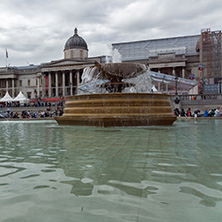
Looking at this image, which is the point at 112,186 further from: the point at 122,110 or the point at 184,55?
the point at 184,55

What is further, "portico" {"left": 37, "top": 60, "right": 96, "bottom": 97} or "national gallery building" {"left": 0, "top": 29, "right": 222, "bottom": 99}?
"portico" {"left": 37, "top": 60, "right": 96, "bottom": 97}

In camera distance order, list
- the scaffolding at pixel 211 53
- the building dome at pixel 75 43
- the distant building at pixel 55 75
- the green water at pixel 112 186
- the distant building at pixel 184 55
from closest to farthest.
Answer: the green water at pixel 112 186 → the scaffolding at pixel 211 53 → the distant building at pixel 184 55 → the distant building at pixel 55 75 → the building dome at pixel 75 43

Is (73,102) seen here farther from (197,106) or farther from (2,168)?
(197,106)

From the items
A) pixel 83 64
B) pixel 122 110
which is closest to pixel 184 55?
pixel 83 64

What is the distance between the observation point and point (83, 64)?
187ft

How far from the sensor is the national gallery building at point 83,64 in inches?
2141

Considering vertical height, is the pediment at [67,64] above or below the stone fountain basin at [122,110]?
above

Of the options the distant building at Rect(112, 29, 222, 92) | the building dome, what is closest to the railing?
the distant building at Rect(112, 29, 222, 92)

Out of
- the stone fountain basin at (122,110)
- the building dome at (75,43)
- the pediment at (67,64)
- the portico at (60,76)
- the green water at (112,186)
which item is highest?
the building dome at (75,43)

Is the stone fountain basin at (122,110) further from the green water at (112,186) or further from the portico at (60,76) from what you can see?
the portico at (60,76)

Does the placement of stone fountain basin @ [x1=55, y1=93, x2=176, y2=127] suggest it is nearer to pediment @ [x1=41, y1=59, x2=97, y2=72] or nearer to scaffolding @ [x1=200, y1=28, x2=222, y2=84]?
scaffolding @ [x1=200, y1=28, x2=222, y2=84]

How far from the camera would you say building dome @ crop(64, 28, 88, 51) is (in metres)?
63.4

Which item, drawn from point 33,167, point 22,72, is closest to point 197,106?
point 33,167

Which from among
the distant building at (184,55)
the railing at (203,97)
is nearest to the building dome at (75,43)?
the distant building at (184,55)
